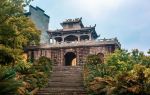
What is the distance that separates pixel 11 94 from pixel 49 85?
10.6m

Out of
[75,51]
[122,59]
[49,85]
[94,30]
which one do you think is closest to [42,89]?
[49,85]

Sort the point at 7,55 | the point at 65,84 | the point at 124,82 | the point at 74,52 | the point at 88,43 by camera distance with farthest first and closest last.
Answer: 1. the point at 74,52
2. the point at 88,43
3. the point at 65,84
4. the point at 124,82
5. the point at 7,55

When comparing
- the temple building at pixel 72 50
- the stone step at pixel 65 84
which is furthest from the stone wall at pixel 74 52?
the stone step at pixel 65 84

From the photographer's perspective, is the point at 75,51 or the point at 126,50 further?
the point at 75,51

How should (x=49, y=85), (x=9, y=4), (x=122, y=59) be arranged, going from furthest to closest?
(x=122, y=59), (x=49, y=85), (x=9, y=4)

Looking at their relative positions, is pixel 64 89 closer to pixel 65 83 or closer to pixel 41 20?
pixel 65 83

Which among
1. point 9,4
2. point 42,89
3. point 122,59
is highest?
point 9,4

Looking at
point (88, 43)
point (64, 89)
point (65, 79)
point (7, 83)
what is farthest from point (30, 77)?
point (88, 43)

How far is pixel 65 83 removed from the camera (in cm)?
2644

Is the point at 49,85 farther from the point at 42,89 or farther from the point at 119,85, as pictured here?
the point at 119,85

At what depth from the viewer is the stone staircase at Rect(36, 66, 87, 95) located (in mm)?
22947

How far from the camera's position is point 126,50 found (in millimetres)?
29531

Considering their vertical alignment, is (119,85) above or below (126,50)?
below

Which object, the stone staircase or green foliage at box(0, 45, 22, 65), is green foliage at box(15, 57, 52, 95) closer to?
the stone staircase
